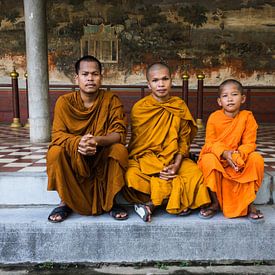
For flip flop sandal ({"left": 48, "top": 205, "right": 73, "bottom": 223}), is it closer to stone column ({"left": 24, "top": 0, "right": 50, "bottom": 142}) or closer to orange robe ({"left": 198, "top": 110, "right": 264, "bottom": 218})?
orange robe ({"left": 198, "top": 110, "right": 264, "bottom": 218})

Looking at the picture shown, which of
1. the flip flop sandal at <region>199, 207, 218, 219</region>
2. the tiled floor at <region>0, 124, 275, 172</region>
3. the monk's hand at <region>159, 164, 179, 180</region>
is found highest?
the monk's hand at <region>159, 164, 179, 180</region>

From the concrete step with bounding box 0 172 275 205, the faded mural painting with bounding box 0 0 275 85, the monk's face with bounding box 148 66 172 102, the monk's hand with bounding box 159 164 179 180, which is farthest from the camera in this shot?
the faded mural painting with bounding box 0 0 275 85

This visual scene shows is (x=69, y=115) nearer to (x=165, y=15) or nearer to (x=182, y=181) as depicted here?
(x=182, y=181)

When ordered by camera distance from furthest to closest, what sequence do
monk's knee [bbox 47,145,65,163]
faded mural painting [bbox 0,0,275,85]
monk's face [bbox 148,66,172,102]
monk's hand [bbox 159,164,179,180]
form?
faded mural painting [bbox 0,0,275,85] < monk's face [bbox 148,66,172,102] < monk's hand [bbox 159,164,179,180] < monk's knee [bbox 47,145,65,163]

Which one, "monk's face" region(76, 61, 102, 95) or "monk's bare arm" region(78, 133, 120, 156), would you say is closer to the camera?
"monk's bare arm" region(78, 133, 120, 156)

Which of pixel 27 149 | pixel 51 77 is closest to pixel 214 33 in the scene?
pixel 51 77

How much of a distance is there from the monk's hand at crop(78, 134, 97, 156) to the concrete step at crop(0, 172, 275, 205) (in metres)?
0.66

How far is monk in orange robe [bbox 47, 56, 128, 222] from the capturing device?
2.37 metres

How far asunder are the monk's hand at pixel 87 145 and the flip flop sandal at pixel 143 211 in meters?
0.56

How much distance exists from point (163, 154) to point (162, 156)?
2 cm

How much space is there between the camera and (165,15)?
866cm

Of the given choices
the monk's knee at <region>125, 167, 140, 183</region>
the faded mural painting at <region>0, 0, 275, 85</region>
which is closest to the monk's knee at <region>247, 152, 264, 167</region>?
the monk's knee at <region>125, 167, 140, 183</region>

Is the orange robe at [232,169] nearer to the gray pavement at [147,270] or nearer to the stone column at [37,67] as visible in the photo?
the gray pavement at [147,270]

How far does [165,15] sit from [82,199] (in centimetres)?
723
